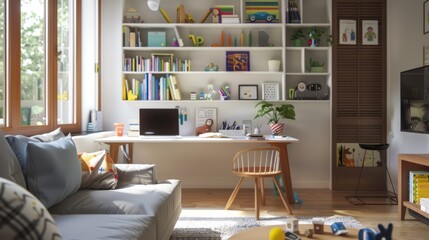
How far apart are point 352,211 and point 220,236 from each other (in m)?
1.50

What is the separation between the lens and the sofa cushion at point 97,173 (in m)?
2.41

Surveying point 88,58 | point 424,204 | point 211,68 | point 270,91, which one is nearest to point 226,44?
point 211,68

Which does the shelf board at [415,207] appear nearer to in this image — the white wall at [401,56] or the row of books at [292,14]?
the white wall at [401,56]

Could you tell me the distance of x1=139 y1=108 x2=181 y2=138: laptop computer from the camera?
12.9ft

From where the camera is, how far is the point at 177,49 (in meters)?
4.28

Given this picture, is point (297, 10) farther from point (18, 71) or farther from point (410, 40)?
point (18, 71)

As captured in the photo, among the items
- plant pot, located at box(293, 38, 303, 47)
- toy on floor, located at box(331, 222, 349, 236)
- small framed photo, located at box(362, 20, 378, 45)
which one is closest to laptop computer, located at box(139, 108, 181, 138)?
plant pot, located at box(293, 38, 303, 47)

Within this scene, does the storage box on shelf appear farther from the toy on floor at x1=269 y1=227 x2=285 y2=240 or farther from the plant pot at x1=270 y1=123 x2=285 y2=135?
the toy on floor at x1=269 y1=227 x2=285 y2=240

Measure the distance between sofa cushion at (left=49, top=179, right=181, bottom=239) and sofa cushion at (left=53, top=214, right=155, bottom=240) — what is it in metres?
0.12

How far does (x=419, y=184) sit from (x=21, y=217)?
3.15m

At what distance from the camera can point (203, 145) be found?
4.41 metres

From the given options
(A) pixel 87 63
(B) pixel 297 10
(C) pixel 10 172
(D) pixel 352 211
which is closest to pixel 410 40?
(B) pixel 297 10

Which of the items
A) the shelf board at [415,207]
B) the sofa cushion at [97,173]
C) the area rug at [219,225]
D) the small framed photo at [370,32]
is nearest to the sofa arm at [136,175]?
the sofa cushion at [97,173]

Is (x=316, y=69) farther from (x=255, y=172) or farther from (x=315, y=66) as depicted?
(x=255, y=172)
